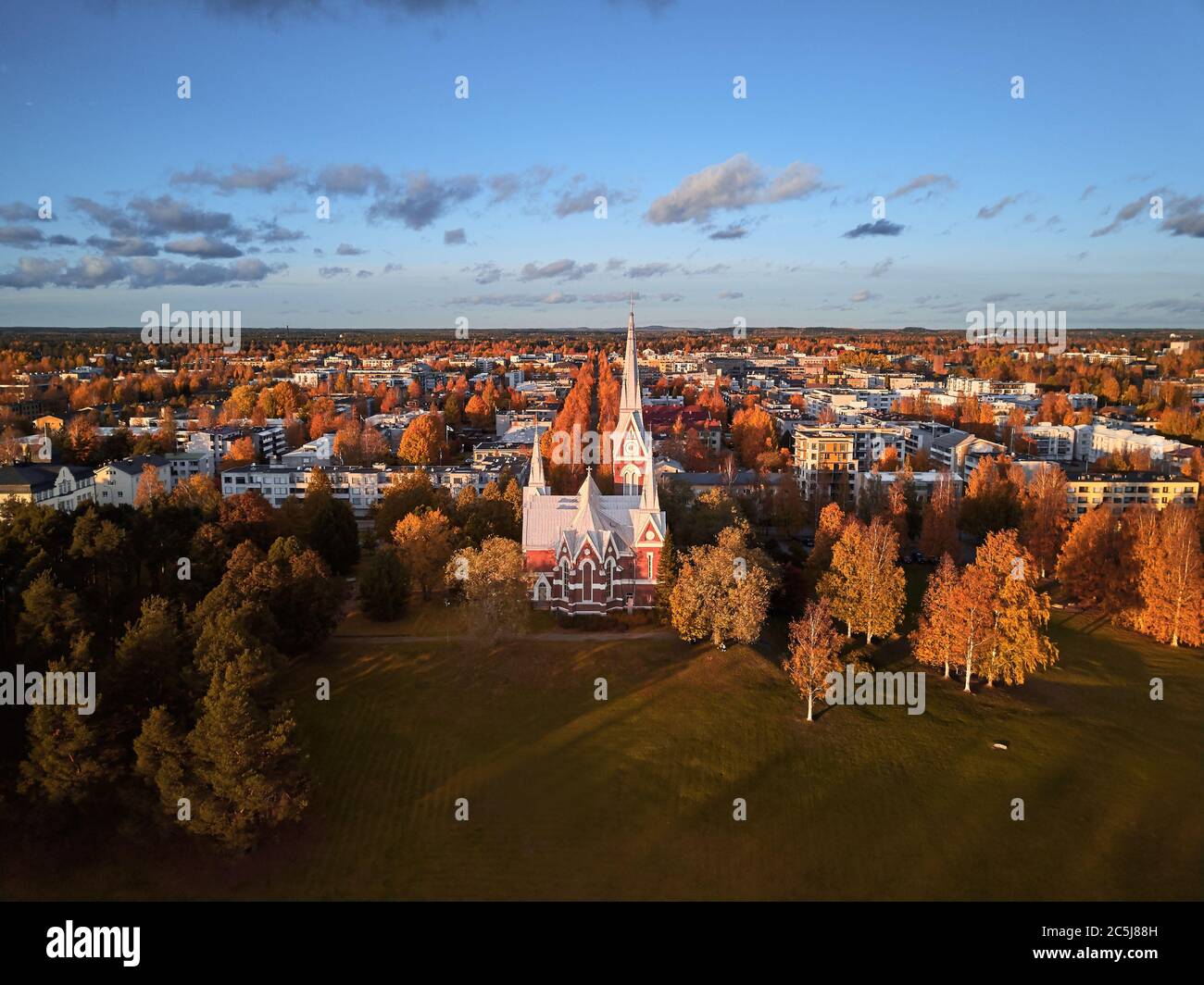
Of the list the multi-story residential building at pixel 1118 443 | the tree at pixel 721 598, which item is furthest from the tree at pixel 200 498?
the multi-story residential building at pixel 1118 443

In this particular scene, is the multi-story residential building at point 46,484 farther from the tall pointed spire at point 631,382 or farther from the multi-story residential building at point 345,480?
the tall pointed spire at point 631,382

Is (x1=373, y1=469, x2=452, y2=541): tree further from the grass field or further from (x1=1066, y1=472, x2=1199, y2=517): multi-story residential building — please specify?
(x1=1066, y1=472, x2=1199, y2=517): multi-story residential building

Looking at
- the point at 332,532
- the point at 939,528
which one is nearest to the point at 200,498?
the point at 332,532

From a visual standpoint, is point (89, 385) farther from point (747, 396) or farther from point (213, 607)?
point (213, 607)

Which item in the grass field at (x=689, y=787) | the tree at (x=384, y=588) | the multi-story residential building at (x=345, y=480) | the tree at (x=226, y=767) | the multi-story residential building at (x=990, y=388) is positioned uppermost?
the multi-story residential building at (x=990, y=388)

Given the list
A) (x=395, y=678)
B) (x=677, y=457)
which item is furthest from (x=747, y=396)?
(x=395, y=678)

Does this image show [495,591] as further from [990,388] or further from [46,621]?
[990,388]
